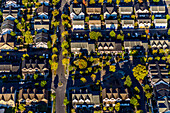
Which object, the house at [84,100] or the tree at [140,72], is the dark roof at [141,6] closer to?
the tree at [140,72]

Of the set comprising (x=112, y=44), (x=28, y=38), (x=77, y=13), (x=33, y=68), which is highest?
(x=77, y=13)

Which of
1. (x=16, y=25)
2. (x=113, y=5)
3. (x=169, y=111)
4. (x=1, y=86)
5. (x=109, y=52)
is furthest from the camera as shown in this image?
(x=113, y=5)

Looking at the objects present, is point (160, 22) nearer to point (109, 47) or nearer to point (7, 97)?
point (109, 47)

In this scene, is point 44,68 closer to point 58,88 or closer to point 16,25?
point 58,88

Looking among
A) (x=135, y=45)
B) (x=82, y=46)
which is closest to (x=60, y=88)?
(x=82, y=46)

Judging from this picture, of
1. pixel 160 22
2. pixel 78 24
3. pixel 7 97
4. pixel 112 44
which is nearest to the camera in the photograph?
pixel 7 97

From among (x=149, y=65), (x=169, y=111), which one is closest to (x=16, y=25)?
(x=149, y=65)
